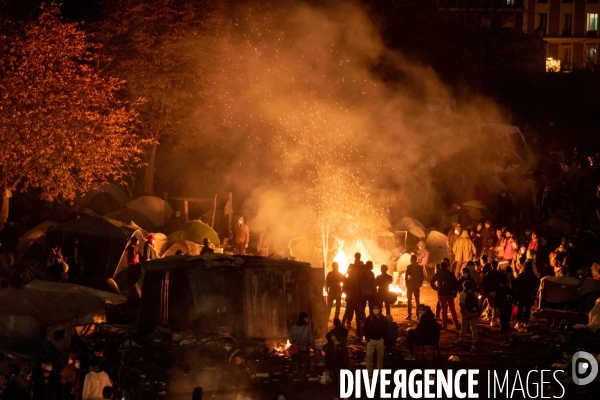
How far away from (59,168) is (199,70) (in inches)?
331

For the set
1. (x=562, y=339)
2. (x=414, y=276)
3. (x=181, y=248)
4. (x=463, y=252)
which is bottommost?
(x=562, y=339)

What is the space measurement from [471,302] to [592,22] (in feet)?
225

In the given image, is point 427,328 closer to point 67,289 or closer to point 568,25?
point 67,289

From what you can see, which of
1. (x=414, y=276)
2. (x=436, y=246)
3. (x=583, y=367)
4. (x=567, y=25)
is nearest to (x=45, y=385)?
(x=583, y=367)

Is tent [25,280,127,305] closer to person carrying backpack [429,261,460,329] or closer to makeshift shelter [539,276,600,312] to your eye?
person carrying backpack [429,261,460,329]

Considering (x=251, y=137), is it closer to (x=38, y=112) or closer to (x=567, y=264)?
(x=38, y=112)

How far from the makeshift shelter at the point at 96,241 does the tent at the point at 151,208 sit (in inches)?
260

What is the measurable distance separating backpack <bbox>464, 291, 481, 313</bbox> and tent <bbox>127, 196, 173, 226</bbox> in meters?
15.2

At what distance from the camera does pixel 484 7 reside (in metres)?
58.6

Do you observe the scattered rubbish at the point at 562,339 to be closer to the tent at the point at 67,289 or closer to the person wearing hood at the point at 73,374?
the tent at the point at 67,289

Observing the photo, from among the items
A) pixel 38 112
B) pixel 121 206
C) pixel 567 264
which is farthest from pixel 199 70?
pixel 567 264

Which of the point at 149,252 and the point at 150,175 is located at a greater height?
the point at 150,175

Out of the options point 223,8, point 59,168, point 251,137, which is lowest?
point 59,168

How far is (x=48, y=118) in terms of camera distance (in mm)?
24109
